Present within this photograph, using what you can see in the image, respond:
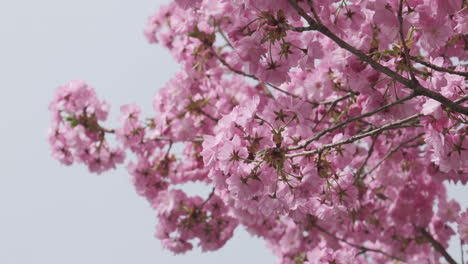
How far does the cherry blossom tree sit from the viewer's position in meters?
2.85

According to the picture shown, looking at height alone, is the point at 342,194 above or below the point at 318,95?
below

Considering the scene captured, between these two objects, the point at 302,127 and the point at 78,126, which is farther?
the point at 78,126

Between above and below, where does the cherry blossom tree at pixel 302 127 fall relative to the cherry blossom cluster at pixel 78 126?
below

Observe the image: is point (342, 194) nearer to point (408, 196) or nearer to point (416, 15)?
point (416, 15)

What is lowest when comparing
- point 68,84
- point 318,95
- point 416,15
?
point 416,15

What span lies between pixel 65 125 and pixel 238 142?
3816 millimetres

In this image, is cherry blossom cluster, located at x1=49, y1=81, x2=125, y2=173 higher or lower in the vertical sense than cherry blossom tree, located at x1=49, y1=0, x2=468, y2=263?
higher

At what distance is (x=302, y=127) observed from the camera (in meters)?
3.41

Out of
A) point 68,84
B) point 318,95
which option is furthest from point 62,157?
point 318,95

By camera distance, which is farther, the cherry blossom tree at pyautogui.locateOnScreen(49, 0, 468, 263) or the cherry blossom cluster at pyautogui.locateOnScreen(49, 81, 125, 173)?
the cherry blossom cluster at pyautogui.locateOnScreen(49, 81, 125, 173)

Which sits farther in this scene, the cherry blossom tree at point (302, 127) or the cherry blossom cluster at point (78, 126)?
the cherry blossom cluster at point (78, 126)

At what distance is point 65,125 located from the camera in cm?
611

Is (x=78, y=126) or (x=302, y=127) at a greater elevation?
(x=78, y=126)

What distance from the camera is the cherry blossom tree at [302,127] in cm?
285
